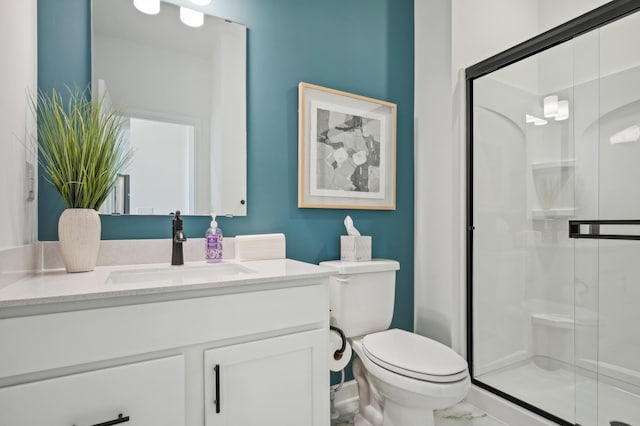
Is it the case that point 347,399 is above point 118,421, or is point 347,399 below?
below

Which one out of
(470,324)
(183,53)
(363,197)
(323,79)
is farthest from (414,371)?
(183,53)

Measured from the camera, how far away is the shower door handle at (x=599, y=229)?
1381 mm

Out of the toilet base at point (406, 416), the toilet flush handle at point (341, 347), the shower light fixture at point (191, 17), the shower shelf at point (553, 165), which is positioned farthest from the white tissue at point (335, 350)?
the shower light fixture at point (191, 17)

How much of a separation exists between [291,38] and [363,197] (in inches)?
36.1

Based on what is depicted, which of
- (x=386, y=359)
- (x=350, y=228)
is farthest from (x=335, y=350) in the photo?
(x=350, y=228)

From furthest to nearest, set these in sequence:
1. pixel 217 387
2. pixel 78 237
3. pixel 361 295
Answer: pixel 361 295 → pixel 78 237 → pixel 217 387

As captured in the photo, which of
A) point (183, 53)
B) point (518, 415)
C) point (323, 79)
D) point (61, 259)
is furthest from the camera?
point (323, 79)

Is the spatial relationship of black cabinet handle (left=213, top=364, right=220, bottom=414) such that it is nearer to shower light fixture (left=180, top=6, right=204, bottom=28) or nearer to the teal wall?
the teal wall

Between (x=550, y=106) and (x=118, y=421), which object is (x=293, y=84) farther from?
(x=118, y=421)

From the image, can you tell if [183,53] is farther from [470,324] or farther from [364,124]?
[470,324]

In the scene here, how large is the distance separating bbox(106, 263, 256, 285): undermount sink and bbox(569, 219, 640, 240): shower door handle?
1.49 m

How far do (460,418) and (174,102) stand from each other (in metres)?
2.04

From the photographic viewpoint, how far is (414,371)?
1.26m

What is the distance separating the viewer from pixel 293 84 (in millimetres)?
1712
